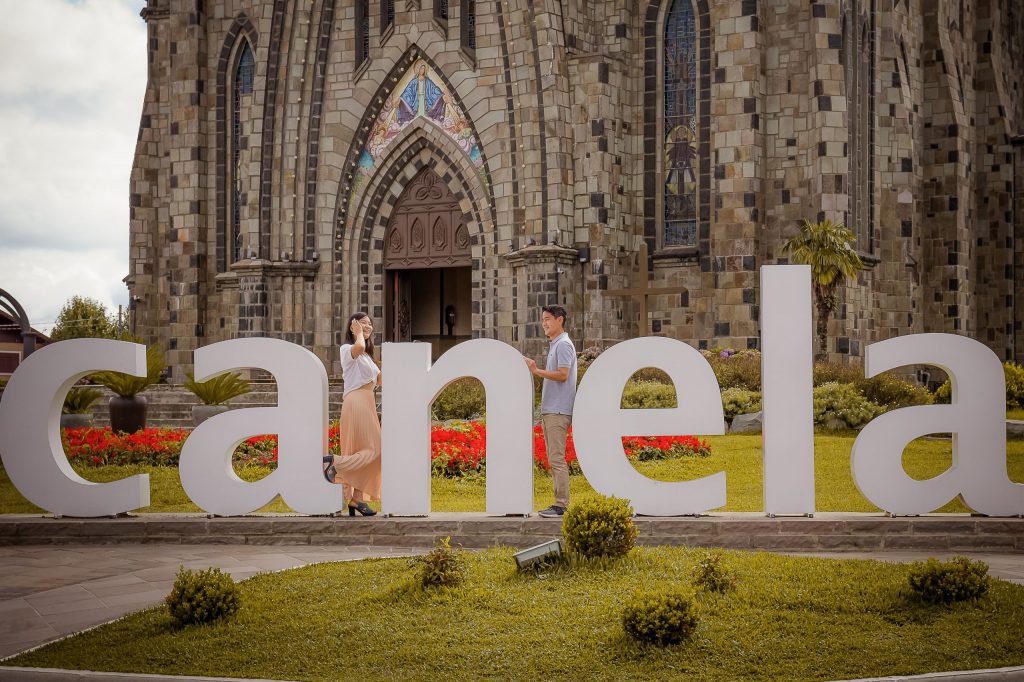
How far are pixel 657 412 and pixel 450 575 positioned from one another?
3187 millimetres

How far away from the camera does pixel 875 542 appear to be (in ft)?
34.0

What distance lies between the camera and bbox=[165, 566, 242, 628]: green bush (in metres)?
7.56

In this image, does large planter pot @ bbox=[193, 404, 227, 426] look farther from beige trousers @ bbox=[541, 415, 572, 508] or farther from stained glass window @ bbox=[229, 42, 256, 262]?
stained glass window @ bbox=[229, 42, 256, 262]

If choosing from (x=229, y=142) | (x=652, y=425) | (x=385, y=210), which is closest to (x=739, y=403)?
(x=652, y=425)

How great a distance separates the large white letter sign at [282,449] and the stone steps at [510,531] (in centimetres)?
20

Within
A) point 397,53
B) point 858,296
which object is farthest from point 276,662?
point 397,53

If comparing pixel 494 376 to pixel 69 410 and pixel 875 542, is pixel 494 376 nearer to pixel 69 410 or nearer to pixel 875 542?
pixel 875 542

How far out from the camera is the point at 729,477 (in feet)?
52.1

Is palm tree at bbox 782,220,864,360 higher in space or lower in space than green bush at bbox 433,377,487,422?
higher

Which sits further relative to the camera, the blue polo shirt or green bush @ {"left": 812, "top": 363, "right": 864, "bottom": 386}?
green bush @ {"left": 812, "top": 363, "right": 864, "bottom": 386}

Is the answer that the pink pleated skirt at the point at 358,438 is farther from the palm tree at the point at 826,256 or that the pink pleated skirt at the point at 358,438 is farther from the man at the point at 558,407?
the palm tree at the point at 826,256

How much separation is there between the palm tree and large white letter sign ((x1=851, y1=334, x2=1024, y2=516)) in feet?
45.5

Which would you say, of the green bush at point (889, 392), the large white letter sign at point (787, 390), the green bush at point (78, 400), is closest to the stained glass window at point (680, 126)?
the green bush at point (889, 392)

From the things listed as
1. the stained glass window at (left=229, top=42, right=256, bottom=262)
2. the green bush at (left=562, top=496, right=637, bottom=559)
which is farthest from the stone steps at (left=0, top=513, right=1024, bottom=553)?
the stained glass window at (left=229, top=42, right=256, bottom=262)
